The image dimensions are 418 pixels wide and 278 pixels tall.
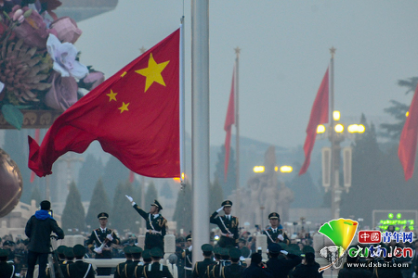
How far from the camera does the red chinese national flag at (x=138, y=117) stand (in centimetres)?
1225

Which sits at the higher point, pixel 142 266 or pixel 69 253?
pixel 69 253

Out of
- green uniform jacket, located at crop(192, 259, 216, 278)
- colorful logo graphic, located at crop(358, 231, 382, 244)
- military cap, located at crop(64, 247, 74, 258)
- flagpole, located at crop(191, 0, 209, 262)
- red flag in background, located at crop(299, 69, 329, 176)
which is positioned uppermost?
red flag in background, located at crop(299, 69, 329, 176)

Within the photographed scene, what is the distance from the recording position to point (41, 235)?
10.8 meters

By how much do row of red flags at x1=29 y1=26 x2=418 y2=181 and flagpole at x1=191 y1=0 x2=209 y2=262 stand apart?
85cm

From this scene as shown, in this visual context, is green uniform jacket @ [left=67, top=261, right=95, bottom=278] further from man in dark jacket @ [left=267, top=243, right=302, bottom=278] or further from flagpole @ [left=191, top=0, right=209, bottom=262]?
man in dark jacket @ [left=267, top=243, right=302, bottom=278]

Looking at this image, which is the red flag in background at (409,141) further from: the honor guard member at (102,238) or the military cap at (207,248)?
the military cap at (207,248)

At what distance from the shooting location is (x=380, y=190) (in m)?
66.2

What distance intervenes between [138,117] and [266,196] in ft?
162

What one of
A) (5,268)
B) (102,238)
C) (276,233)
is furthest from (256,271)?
(102,238)

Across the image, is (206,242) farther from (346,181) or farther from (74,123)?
(346,181)

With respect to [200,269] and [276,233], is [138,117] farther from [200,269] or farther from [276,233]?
[276,233]

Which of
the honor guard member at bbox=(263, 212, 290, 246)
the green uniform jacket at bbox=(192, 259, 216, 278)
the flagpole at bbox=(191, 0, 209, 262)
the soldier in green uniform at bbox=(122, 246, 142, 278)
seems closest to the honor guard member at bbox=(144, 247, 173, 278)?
the soldier in green uniform at bbox=(122, 246, 142, 278)

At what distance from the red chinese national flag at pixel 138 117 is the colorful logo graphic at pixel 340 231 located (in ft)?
10.1

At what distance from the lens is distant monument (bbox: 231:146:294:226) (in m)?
60.6
